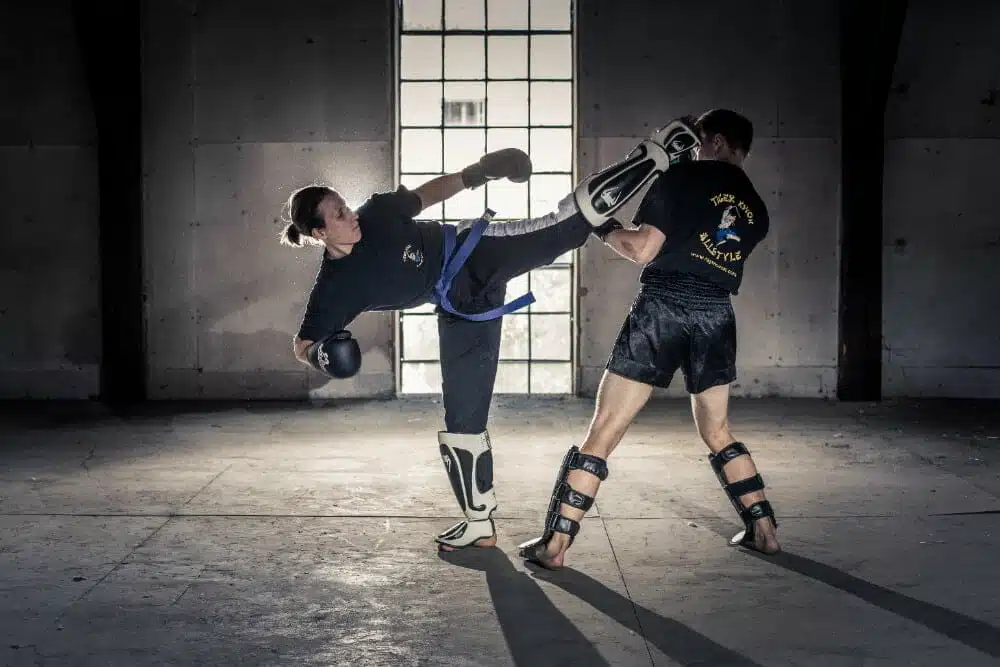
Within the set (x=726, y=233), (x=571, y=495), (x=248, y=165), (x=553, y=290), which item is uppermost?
(x=248, y=165)

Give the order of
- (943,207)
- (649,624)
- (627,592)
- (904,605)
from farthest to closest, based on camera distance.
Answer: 1. (943,207)
2. (627,592)
3. (904,605)
4. (649,624)

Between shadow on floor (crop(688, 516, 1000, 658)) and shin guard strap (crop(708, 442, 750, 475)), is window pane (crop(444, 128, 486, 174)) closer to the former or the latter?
shin guard strap (crop(708, 442, 750, 475))

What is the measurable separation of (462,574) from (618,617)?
0.68 m

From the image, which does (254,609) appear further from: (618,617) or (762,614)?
(762,614)

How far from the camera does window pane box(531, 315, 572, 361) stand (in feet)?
30.0

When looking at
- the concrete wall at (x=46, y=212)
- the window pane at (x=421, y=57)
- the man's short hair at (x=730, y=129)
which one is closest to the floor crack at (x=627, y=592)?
the man's short hair at (x=730, y=129)

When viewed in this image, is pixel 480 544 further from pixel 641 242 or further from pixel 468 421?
pixel 641 242

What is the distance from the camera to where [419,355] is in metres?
9.16

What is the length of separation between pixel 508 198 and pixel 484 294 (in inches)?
200

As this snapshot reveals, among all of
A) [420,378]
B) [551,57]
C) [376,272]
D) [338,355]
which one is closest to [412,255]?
[376,272]

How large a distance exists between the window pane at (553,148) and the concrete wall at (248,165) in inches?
48.9

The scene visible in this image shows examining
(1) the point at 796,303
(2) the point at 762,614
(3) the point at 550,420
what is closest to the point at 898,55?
(1) the point at 796,303

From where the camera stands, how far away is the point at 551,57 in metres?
9.04

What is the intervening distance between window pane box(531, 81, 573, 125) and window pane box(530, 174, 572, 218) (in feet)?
1.53
